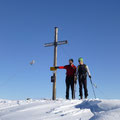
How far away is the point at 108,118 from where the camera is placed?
445 cm

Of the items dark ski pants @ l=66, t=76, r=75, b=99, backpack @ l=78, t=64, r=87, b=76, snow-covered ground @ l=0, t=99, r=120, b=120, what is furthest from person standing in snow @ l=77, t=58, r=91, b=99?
snow-covered ground @ l=0, t=99, r=120, b=120

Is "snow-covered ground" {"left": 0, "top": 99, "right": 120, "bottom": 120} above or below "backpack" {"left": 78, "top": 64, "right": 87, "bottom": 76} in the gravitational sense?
below

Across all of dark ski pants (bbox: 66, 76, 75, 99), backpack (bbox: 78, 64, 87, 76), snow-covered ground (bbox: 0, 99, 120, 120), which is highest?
backpack (bbox: 78, 64, 87, 76)

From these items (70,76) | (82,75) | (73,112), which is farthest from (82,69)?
(73,112)

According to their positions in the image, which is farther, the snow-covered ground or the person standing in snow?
the person standing in snow

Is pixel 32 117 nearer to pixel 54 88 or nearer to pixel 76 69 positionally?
pixel 76 69

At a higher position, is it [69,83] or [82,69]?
[82,69]

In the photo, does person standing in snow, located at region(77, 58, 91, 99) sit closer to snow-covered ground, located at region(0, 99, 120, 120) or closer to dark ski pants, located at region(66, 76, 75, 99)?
dark ski pants, located at region(66, 76, 75, 99)

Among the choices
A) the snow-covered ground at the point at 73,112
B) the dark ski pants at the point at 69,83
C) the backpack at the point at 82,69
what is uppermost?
the backpack at the point at 82,69

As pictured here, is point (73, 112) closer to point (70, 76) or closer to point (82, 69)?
point (82, 69)

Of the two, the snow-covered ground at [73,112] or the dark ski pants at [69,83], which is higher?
the dark ski pants at [69,83]

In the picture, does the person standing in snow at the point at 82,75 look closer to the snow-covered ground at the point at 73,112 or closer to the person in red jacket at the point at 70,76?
the person in red jacket at the point at 70,76

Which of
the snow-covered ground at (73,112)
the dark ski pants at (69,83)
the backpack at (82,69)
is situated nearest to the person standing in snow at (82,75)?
the backpack at (82,69)

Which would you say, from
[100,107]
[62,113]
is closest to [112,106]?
[100,107]
